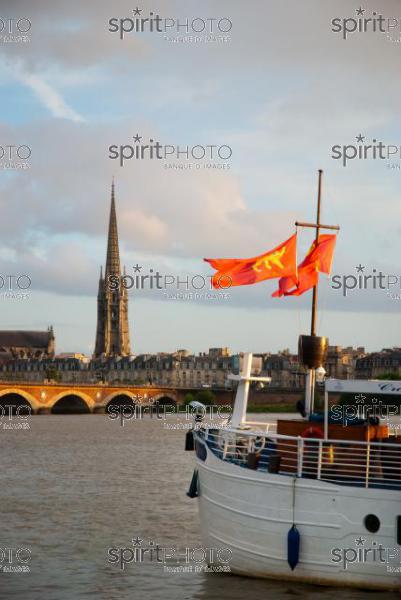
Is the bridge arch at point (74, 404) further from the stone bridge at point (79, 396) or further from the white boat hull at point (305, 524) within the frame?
the white boat hull at point (305, 524)

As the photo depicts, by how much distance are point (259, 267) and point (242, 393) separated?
2603 millimetres

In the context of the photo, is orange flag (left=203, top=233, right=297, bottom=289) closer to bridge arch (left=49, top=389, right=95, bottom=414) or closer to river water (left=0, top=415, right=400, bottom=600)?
river water (left=0, top=415, right=400, bottom=600)

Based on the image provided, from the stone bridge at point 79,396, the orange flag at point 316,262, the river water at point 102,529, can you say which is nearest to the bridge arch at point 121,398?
the stone bridge at point 79,396

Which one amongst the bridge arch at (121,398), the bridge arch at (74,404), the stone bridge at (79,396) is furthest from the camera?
the bridge arch at (121,398)

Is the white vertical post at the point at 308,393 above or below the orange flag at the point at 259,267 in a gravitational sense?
below

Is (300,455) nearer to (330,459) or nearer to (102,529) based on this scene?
(330,459)

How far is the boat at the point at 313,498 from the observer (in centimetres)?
1788

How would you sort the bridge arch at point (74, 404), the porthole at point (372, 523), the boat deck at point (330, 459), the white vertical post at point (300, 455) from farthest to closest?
the bridge arch at point (74, 404) → the white vertical post at point (300, 455) → the boat deck at point (330, 459) → the porthole at point (372, 523)

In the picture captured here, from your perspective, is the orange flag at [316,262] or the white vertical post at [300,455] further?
the orange flag at [316,262]

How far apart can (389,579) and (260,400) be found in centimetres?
13851

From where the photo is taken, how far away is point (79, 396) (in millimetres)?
135500

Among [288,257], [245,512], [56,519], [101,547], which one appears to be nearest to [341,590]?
[245,512]

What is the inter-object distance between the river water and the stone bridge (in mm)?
68391

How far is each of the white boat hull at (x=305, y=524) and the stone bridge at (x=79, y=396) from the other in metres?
99.8
